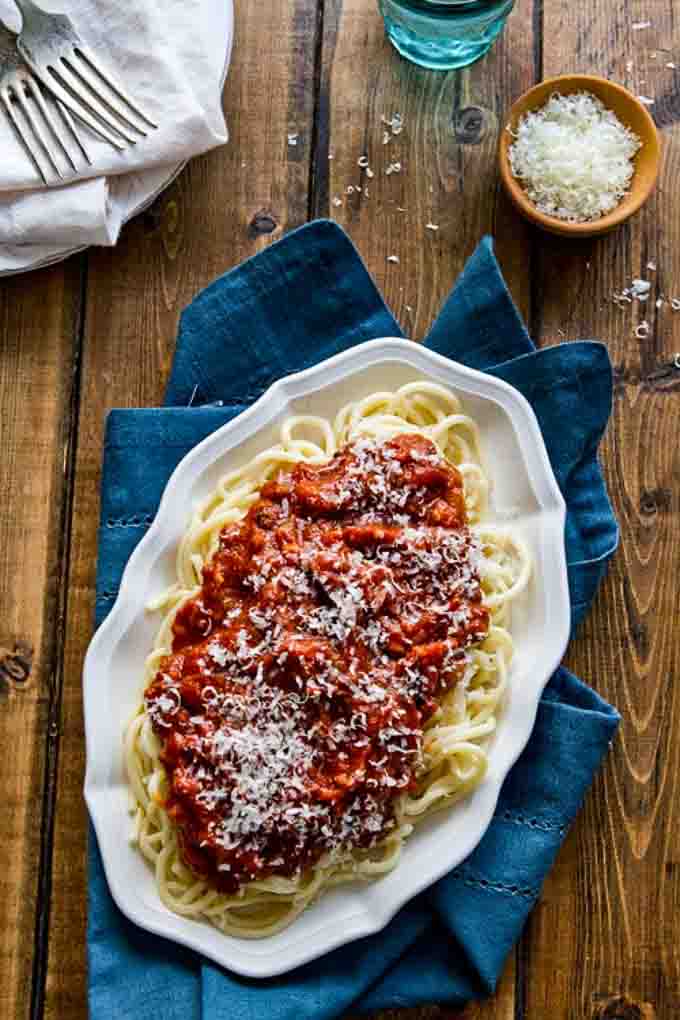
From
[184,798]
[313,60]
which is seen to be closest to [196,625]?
[184,798]

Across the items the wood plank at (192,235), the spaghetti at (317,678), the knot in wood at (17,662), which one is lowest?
the knot in wood at (17,662)

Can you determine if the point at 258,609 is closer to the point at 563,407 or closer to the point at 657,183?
the point at 563,407

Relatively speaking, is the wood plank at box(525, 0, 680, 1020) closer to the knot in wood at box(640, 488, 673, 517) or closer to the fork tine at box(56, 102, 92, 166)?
the knot in wood at box(640, 488, 673, 517)

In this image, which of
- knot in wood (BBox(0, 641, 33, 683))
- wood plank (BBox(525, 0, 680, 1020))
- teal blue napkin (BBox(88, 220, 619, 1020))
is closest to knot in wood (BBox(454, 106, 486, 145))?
wood plank (BBox(525, 0, 680, 1020))

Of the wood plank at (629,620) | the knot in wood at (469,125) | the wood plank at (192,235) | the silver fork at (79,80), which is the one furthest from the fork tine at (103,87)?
the wood plank at (629,620)

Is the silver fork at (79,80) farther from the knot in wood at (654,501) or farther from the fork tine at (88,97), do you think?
the knot in wood at (654,501)

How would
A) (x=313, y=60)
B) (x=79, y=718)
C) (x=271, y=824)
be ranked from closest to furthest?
1. (x=271, y=824)
2. (x=79, y=718)
3. (x=313, y=60)
